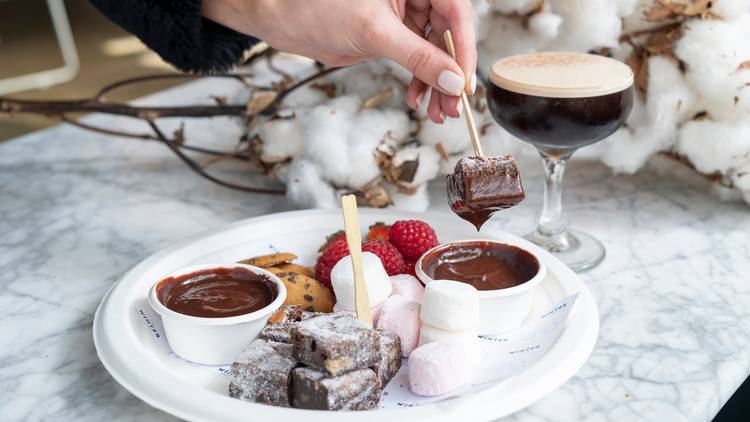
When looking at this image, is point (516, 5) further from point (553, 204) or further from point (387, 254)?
point (387, 254)

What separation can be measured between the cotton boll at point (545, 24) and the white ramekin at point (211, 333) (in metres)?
0.80

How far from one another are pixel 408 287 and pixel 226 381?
33 centimetres

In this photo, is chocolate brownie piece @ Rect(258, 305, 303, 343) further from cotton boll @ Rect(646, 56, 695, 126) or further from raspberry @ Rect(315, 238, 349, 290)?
cotton boll @ Rect(646, 56, 695, 126)

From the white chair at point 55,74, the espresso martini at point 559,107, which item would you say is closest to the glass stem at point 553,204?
the espresso martini at point 559,107

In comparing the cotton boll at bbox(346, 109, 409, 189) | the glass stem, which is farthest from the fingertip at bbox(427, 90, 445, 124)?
the glass stem

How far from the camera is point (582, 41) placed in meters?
1.51

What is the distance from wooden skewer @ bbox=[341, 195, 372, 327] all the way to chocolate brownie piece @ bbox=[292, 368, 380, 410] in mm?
149

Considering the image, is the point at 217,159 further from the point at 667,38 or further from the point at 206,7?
the point at 667,38

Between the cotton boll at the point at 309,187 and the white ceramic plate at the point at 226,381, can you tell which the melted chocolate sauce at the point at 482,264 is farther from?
the cotton boll at the point at 309,187

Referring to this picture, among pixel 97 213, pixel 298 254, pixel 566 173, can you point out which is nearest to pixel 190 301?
pixel 298 254

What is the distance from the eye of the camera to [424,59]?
3.99 ft

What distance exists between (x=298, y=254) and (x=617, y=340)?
23.6 inches

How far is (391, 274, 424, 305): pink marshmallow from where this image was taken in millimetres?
1219

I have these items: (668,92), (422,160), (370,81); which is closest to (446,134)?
(422,160)
